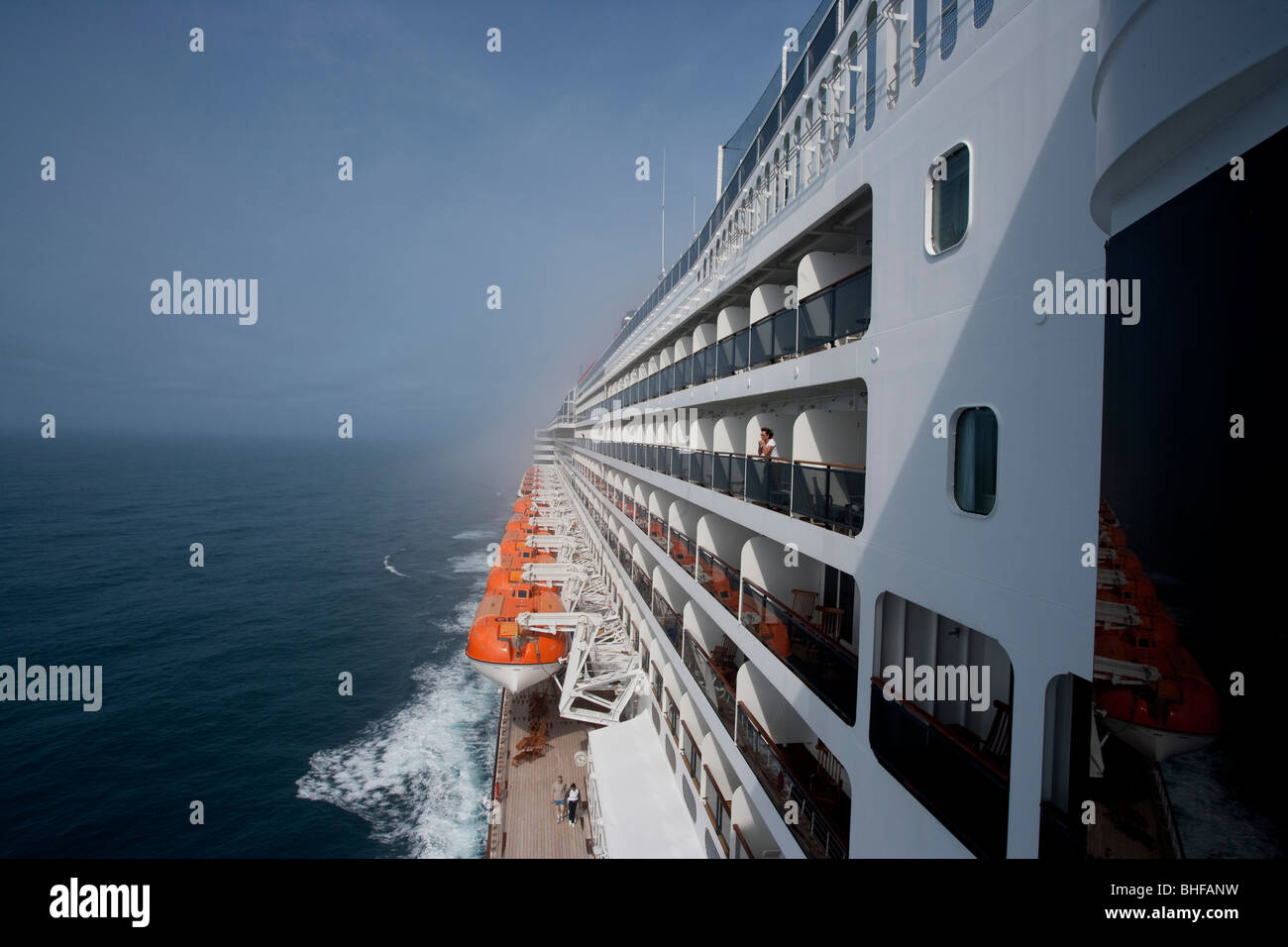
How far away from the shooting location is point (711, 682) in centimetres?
1076

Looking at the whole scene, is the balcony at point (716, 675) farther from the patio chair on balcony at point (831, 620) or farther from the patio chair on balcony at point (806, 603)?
the patio chair on balcony at point (831, 620)

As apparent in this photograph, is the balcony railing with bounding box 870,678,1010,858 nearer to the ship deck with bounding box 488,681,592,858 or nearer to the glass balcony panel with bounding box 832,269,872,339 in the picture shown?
the glass balcony panel with bounding box 832,269,872,339

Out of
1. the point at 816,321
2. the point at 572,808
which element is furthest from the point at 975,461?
the point at 572,808

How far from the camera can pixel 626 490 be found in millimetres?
21562

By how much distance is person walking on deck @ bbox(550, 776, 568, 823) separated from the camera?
14465 mm

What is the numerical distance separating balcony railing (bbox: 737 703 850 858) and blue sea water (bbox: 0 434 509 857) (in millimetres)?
11522

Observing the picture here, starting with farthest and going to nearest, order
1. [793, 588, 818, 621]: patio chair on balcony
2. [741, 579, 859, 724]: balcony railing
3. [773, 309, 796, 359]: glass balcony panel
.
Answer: [793, 588, 818, 621]: patio chair on balcony → [773, 309, 796, 359]: glass balcony panel → [741, 579, 859, 724]: balcony railing

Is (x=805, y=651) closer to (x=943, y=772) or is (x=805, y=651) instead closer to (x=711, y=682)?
(x=943, y=772)

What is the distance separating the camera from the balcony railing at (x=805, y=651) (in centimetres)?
641

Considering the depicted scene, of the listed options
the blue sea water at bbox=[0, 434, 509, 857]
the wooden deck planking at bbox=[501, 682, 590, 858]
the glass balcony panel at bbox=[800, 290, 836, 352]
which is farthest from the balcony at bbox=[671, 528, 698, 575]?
the blue sea water at bbox=[0, 434, 509, 857]

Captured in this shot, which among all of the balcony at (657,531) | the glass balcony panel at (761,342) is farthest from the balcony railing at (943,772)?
the balcony at (657,531)

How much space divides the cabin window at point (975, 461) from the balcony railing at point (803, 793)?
4.10 m
